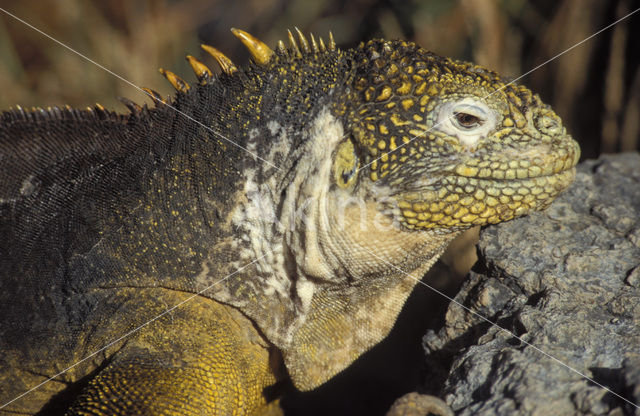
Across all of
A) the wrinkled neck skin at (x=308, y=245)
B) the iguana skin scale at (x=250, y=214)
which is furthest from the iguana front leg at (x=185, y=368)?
the wrinkled neck skin at (x=308, y=245)

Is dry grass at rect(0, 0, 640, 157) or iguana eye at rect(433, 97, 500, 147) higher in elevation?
dry grass at rect(0, 0, 640, 157)

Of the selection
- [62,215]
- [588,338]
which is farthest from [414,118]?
[62,215]

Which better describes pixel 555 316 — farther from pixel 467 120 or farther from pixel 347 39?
pixel 347 39

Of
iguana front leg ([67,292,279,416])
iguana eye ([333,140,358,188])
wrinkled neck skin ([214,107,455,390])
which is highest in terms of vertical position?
iguana eye ([333,140,358,188])

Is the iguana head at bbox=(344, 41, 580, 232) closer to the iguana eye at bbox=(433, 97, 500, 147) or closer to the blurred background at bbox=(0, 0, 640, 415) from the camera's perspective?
the iguana eye at bbox=(433, 97, 500, 147)

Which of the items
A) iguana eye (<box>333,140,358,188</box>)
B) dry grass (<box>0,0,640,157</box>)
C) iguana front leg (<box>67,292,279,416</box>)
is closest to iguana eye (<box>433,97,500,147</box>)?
iguana eye (<box>333,140,358,188</box>)

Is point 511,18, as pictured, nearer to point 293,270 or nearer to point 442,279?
point 442,279
